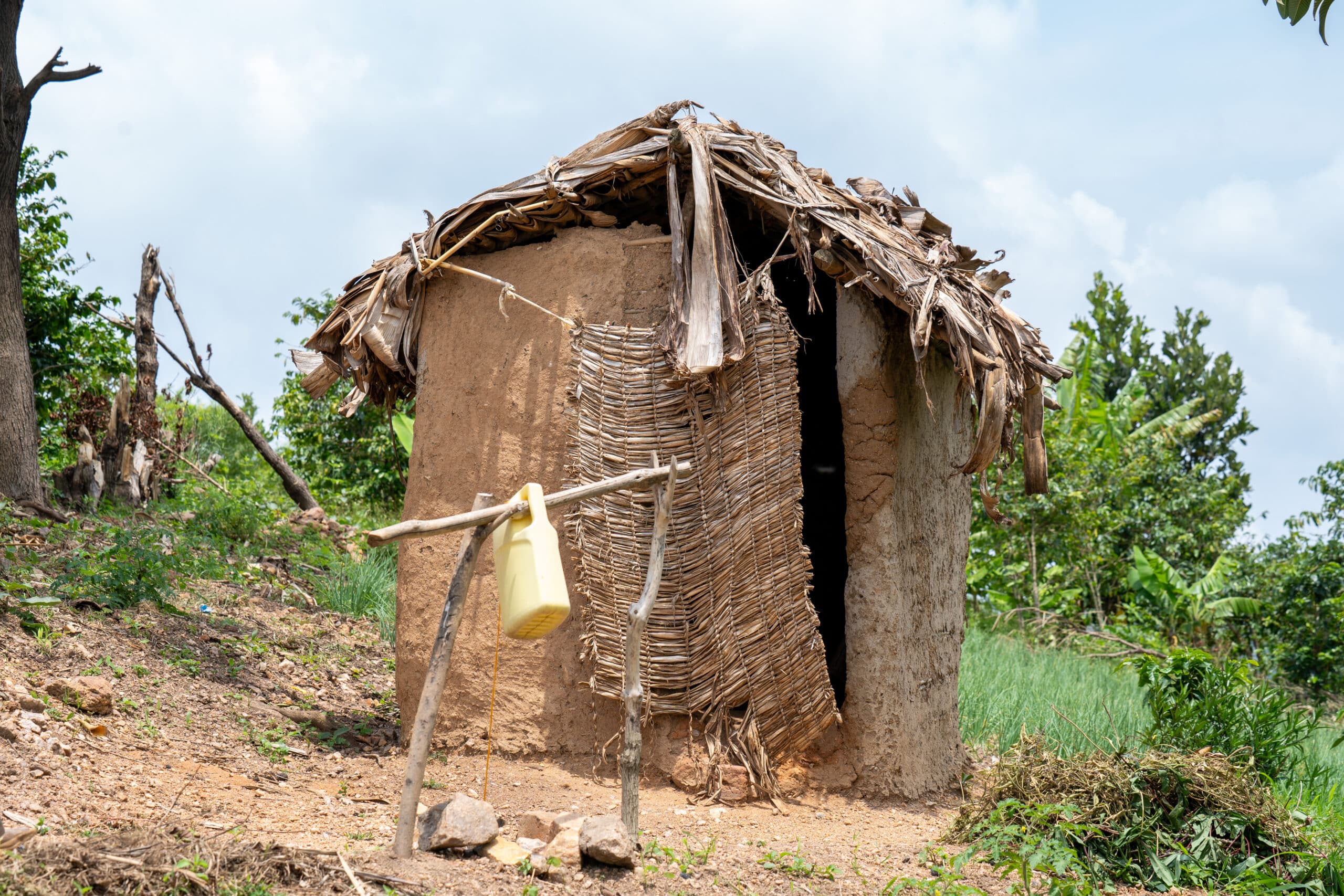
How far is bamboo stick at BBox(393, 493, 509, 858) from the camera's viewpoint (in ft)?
9.62

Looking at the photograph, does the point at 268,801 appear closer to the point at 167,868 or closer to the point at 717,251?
the point at 167,868

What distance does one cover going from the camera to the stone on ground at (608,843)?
119 inches

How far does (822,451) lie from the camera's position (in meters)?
6.22

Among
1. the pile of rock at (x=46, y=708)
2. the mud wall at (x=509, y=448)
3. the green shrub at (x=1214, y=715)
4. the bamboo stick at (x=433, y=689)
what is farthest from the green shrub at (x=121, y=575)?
the green shrub at (x=1214, y=715)

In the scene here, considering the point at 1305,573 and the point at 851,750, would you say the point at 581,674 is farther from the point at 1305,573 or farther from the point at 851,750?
the point at 1305,573

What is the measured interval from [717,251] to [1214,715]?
2959 millimetres

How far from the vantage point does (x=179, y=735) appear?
14.1 feet

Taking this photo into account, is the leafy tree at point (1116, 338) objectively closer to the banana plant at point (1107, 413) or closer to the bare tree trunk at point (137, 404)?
the banana plant at point (1107, 413)

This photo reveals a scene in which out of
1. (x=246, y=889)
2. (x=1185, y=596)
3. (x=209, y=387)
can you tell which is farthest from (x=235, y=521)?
(x=1185, y=596)

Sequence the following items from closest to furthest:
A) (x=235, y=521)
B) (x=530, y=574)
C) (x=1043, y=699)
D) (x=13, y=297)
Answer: (x=530, y=574)
(x=1043, y=699)
(x=13, y=297)
(x=235, y=521)

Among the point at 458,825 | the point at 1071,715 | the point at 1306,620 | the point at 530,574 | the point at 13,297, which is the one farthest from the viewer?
the point at 1306,620

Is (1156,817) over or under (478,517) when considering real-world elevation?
under

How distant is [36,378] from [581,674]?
32.0 ft

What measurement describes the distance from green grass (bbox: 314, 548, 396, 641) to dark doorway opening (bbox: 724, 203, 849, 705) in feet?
9.05
